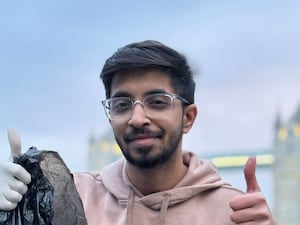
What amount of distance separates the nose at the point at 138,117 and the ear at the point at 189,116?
0.16 meters

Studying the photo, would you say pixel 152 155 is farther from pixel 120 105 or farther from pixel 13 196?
pixel 13 196

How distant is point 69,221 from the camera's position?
63.4 inches

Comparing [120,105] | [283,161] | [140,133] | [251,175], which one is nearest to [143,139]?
[140,133]

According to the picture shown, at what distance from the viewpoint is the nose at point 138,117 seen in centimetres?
173

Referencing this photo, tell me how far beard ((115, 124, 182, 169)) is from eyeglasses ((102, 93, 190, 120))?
0.20ft

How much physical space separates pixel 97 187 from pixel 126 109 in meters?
0.30

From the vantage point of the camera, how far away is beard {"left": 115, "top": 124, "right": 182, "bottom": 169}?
176 centimetres

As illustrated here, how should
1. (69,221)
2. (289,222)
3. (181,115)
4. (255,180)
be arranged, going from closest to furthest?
(69,221)
(255,180)
(181,115)
(289,222)

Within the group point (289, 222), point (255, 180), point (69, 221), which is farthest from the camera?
point (289, 222)

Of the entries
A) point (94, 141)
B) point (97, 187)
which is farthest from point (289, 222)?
point (97, 187)

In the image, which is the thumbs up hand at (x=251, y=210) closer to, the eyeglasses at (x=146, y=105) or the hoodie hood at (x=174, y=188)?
the hoodie hood at (x=174, y=188)

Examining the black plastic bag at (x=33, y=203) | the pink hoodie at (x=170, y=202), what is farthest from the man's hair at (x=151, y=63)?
the black plastic bag at (x=33, y=203)

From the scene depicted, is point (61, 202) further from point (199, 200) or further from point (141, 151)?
point (199, 200)

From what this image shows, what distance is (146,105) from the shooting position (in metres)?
1.77
